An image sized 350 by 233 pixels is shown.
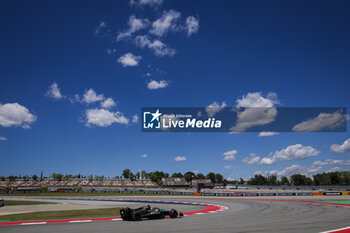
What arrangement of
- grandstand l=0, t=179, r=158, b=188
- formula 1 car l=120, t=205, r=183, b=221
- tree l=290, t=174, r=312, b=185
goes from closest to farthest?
formula 1 car l=120, t=205, r=183, b=221 → grandstand l=0, t=179, r=158, b=188 → tree l=290, t=174, r=312, b=185

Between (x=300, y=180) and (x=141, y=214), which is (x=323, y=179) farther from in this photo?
(x=141, y=214)

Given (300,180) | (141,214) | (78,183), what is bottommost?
(300,180)

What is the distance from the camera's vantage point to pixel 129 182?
143500 millimetres

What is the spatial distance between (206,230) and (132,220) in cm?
581

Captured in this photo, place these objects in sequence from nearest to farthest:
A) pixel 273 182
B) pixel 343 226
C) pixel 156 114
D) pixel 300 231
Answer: pixel 300 231 < pixel 343 226 < pixel 156 114 < pixel 273 182

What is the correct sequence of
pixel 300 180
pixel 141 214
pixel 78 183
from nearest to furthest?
pixel 141 214 < pixel 78 183 < pixel 300 180

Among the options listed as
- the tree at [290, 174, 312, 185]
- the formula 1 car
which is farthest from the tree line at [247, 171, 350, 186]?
the formula 1 car

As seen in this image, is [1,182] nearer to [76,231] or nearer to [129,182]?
[129,182]

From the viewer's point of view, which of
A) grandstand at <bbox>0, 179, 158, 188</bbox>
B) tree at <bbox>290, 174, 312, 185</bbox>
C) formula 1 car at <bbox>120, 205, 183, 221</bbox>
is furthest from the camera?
tree at <bbox>290, 174, 312, 185</bbox>

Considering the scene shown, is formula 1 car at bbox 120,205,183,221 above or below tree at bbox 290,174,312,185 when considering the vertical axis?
above

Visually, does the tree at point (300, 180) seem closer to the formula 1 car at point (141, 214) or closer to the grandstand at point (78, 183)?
the grandstand at point (78, 183)

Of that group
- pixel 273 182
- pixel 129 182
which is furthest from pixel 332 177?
pixel 129 182

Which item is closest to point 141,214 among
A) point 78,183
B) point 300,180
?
point 78,183

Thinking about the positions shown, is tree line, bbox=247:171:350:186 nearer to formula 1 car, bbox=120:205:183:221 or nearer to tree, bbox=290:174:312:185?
tree, bbox=290:174:312:185
